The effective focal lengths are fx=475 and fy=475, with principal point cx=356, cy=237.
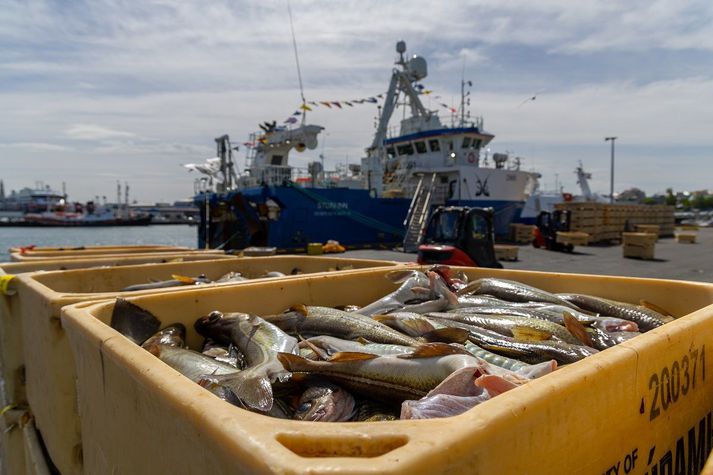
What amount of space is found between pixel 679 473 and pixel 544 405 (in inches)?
56.5

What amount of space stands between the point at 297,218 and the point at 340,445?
21.9 meters

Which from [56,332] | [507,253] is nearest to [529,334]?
[56,332]

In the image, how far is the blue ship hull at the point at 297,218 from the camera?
22.2 meters

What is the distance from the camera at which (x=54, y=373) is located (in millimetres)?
2836

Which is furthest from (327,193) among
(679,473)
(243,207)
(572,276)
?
(679,473)

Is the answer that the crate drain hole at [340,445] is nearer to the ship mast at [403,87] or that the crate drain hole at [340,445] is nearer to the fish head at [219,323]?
the fish head at [219,323]

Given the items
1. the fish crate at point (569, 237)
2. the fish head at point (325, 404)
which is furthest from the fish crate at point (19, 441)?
the fish crate at point (569, 237)

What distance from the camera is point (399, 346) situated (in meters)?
2.47

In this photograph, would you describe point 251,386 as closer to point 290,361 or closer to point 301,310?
point 290,361

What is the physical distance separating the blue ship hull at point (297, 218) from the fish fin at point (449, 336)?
65.8ft

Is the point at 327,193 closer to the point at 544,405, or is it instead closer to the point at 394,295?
the point at 394,295

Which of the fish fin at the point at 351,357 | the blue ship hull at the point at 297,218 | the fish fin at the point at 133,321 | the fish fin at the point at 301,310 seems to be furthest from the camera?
the blue ship hull at the point at 297,218

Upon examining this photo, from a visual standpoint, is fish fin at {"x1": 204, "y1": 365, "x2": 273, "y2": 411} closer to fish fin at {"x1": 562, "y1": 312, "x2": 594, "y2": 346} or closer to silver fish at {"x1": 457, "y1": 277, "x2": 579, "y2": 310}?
fish fin at {"x1": 562, "y1": 312, "x2": 594, "y2": 346}

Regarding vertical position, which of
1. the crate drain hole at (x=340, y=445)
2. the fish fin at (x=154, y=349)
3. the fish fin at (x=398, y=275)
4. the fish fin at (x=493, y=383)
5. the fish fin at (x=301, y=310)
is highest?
the crate drain hole at (x=340, y=445)
